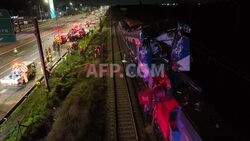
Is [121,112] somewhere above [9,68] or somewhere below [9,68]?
below

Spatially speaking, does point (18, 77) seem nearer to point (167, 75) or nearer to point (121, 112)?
point (121, 112)

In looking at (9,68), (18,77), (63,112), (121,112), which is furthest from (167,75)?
(9,68)

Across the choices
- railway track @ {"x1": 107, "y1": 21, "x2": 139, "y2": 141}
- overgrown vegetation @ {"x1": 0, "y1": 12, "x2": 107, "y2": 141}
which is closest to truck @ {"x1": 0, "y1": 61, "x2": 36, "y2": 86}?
overgrown vegetation @ {"x1": 0, "y1": 12, "x2": 107, "y2": 141}

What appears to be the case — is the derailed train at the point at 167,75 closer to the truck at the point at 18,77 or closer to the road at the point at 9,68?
the road at the point at 9,68

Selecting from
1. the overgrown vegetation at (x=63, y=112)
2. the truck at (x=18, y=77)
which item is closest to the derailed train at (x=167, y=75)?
the overgrown vegetation at (x=63, y=112)

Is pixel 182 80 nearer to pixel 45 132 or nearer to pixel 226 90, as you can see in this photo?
pixel 226 90

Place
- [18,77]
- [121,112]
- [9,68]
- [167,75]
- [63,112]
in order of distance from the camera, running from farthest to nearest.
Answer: [9,68] → [18,77] → [121,112] → [63,112] → [167,75]

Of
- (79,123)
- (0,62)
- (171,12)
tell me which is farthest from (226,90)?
(0,62)
